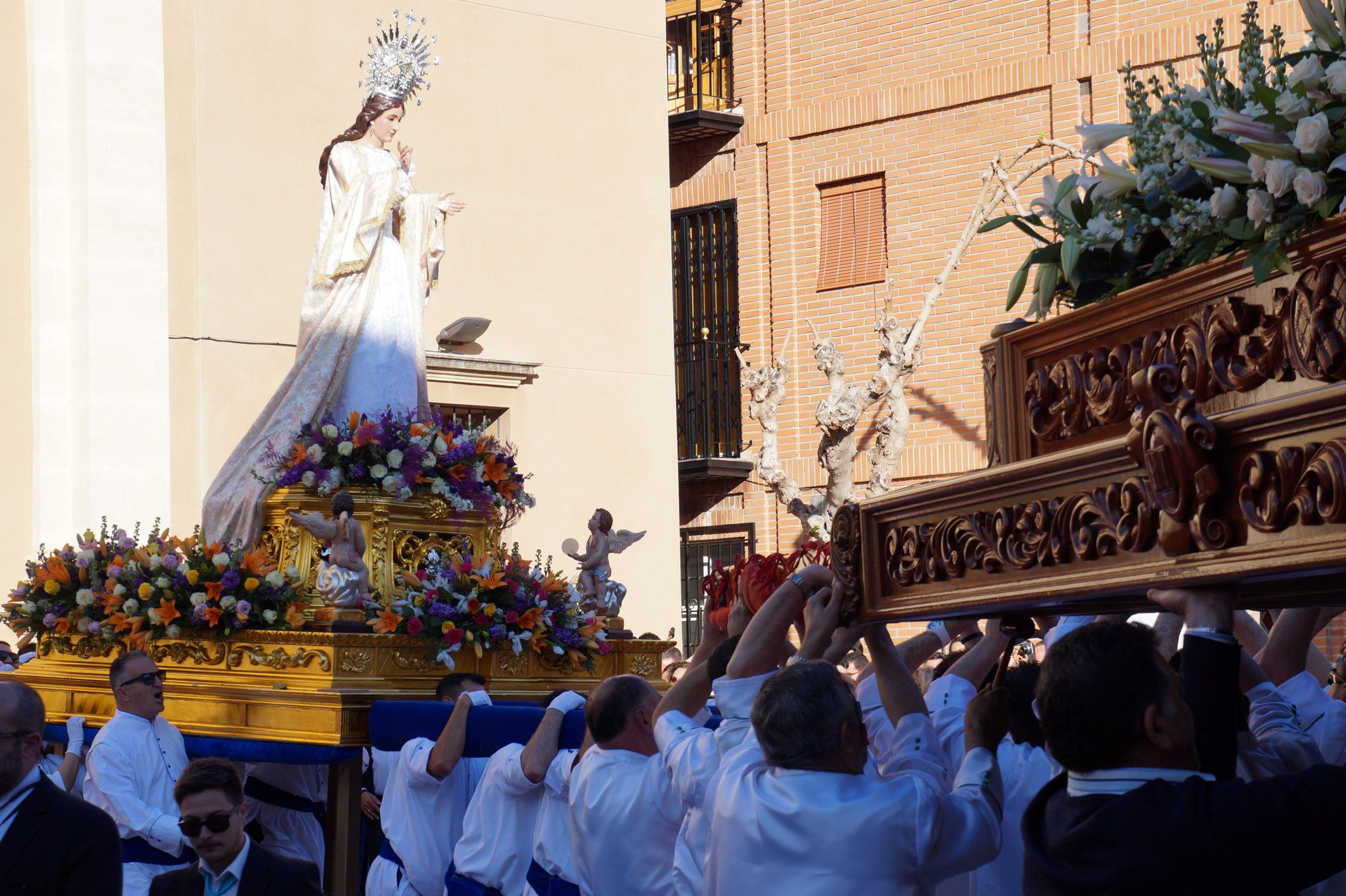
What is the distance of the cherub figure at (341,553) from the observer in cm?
709

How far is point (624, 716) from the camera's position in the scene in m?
4.70

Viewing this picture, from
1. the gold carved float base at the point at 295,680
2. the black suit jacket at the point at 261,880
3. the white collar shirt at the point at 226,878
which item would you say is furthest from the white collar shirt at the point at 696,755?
the gold carved float base at the point at 295,680

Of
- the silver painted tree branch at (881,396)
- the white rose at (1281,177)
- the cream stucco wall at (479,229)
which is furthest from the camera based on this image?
the silver painted tree branch at (881,396)

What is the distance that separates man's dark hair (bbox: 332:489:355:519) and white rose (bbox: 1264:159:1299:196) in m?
5.30

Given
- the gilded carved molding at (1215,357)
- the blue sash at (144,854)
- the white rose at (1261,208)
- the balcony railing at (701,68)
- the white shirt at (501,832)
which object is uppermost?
the balcony railing at (701,68)

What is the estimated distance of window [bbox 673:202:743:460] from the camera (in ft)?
56.5

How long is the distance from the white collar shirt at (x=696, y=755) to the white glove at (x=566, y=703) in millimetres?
1399

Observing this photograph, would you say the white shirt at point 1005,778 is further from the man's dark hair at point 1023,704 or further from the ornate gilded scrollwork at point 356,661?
the ornate gilded scrollwork at point 356,661

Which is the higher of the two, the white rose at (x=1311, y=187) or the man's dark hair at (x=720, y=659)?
the white rose at (x=1311, y=187)

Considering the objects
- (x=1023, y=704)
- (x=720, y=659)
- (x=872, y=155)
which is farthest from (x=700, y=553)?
(x=1023, y=704)

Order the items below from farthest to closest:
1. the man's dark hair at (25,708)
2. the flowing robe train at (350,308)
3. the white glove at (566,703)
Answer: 1. the flowing robe train at (350,308)
2. the white glove at (566,703)
3. the man's dark hair at (25,708)

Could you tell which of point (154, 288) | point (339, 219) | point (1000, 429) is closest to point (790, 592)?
point (1000, 429)

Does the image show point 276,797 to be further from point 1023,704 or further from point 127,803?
point 1023,704

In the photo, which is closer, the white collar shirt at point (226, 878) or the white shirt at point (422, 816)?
the white collar shirt at point (226, 878)
